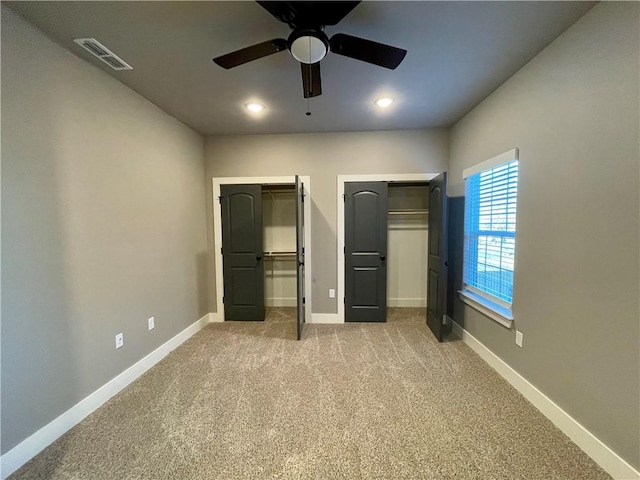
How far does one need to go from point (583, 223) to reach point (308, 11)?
6.63ft

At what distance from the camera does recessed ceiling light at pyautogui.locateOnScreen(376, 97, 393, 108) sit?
97.4 inches

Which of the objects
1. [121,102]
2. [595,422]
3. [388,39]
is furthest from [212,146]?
[595,422]

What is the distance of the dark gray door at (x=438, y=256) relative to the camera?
279 cm

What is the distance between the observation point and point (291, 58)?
185cm

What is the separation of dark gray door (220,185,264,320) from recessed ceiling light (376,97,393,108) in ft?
6.10

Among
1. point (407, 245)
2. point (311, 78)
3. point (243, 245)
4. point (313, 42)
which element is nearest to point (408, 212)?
point (407, 245)

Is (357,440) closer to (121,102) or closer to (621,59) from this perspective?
(621,59)

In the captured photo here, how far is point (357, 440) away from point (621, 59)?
2653 mm

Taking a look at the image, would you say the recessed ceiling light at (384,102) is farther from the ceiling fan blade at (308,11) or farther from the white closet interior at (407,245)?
the white closet interior at (407,245)

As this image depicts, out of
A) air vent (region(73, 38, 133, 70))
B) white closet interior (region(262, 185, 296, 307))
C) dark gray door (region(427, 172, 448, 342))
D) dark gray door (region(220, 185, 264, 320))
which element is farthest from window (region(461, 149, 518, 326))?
air vent (region(73, 38, 133, 70))

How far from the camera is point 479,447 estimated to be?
1.50 meters

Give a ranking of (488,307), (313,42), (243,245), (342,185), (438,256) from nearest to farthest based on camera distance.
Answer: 1. (313,42)
2. (488,307)
3. (438,256)
4. (342,185)
5. (243,245)

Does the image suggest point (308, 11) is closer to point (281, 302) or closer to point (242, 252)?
point (242, 252)

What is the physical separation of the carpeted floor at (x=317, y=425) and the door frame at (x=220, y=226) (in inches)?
38.7
